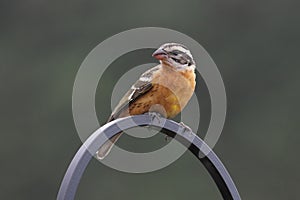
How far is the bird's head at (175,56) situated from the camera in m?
2.40

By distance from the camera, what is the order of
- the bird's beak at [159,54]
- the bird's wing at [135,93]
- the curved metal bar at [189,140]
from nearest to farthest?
the curved metal bar at [189,140], the bird's beak at [159,54], the bird's wing at [135,93]

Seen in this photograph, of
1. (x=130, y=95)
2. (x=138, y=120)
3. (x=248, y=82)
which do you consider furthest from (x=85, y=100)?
(x=138, y=120)

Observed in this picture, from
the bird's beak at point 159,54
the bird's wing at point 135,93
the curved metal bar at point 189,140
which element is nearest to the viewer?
the curved metal bar at point 189,140

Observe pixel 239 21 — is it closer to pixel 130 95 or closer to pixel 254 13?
pixel 254 13

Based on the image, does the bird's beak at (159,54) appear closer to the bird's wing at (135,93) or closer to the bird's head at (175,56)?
the bird's head at (175,56)

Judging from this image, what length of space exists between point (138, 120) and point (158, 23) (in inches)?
240

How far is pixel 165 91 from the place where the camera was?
8.22ft

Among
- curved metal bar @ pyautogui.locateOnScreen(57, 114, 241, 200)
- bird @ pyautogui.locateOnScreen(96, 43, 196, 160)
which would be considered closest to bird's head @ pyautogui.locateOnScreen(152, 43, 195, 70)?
bird @ pyautogui.locateOnScreen(96, 43, 196, 160)

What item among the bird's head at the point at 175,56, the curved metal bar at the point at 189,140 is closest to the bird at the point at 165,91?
the bird's head at the point at 175,56

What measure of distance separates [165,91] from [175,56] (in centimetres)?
12

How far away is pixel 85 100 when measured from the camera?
6.79 metres

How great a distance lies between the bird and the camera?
2.46 metres

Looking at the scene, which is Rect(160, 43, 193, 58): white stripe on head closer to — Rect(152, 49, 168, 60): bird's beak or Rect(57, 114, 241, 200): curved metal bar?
Rect(152, 49, 168, 60): bird's beak

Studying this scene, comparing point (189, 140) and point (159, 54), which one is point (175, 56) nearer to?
point (159, 54)
